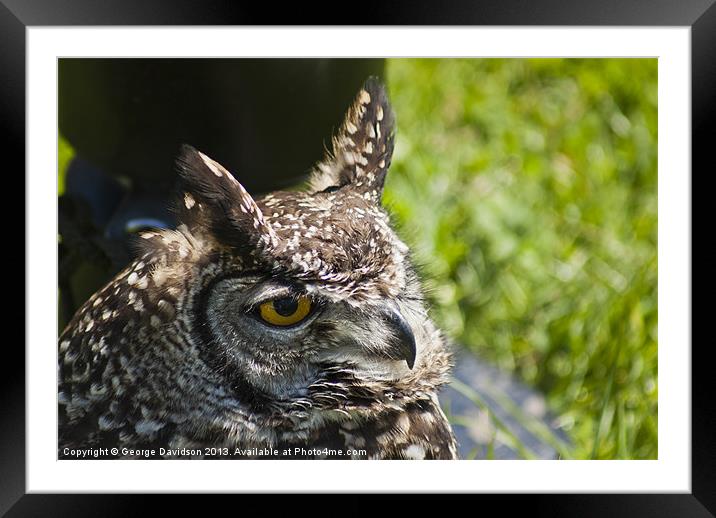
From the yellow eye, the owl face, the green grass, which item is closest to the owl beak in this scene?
the owl face

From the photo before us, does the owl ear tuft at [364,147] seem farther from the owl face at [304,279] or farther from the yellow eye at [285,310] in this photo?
the yellow eye at [285,310]

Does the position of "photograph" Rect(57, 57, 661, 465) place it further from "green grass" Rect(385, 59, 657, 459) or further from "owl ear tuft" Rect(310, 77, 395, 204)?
"green grass" Rect(385, 59, 657, 459)

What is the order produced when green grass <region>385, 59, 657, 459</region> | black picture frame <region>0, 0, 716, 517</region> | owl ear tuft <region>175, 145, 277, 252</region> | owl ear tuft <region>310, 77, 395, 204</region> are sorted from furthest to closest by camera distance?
green grass <region>385, 59, 657, 459</region> < owl ear tuft <region>310, 77, 395, 204</region> < black picture frame <region>0, 0, 716, 517</region> < owl ear tuft <region>175, 145, 277, 252</region>

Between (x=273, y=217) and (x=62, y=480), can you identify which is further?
(x=62, y=480)

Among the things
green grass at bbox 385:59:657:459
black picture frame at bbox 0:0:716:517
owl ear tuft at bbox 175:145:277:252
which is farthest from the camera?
green grass at bbox 385:59:657:459
